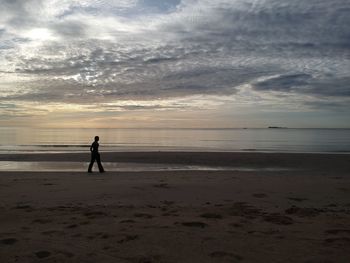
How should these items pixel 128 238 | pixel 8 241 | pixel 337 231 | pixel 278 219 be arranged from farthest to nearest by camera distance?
pixel 278 219 → pixel 337 231 → pixel 128 238 → pixel 8 241

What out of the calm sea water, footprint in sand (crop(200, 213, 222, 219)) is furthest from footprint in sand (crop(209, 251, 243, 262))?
the calm sea water

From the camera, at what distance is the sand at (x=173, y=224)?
16.2 feet

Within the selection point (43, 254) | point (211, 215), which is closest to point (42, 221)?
point (43, 254)

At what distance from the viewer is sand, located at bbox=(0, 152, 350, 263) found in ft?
16.2

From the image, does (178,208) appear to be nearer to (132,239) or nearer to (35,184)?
(132,239)

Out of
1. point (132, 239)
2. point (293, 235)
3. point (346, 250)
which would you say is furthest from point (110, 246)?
point (346, 250)

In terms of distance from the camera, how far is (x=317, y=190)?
11266 millimetres

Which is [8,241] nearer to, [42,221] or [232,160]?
[42,221]

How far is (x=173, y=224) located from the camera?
257 inches

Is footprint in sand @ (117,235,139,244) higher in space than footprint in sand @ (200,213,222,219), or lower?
lower

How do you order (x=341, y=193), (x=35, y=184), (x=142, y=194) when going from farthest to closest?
(x=35, y=184)
(x=341, y=193)
(x=142, y=194)

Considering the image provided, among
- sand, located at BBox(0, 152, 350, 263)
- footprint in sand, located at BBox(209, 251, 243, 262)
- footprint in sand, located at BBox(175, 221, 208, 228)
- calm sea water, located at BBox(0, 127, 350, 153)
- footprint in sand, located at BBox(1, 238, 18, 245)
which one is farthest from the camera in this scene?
calm sea water, located at BBox(0, 127, 350, 153)

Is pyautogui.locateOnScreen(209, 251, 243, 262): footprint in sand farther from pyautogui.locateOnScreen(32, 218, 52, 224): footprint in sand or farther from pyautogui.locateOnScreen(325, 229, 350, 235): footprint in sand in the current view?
pyautogui.locateOnScreen(32, 218, 52, 224): footprint in sand

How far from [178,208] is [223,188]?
3580mm
